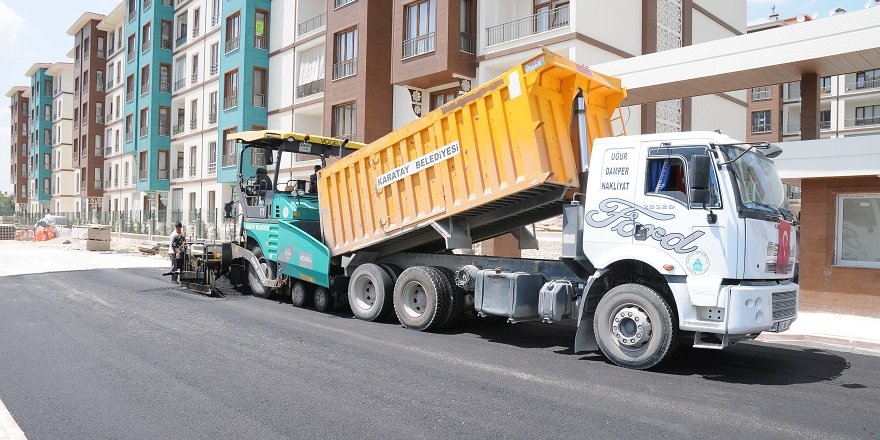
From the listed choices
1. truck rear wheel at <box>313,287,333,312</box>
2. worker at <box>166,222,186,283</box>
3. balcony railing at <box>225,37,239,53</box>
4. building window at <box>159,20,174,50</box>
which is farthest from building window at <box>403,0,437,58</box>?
building window at <box>159,20,174,50</box>

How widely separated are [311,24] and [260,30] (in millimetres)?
4254

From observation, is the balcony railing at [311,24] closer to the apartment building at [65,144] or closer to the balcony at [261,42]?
the balcony at [261,42]

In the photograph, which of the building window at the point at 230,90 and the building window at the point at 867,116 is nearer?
the building window at the point at 230,90

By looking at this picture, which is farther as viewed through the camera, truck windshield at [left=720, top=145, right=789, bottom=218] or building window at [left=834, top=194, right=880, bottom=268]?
building window at [left=834, top=194, right=880, bottom=268]

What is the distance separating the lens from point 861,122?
5100 centimetres

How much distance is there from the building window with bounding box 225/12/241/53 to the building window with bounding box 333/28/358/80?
8842 millimetres

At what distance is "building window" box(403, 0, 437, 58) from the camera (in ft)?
73.4

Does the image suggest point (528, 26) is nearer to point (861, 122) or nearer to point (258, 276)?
point (258, 276)

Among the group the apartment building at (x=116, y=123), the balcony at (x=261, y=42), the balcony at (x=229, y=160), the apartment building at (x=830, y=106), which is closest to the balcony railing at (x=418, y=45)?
the balcony at (x=261, y=42)

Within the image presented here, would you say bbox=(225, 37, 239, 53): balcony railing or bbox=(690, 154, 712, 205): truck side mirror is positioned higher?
bbox=(225, 37, 239, 53): balcony railing

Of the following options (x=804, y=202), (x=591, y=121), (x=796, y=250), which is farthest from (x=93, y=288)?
(x=804, y=202)

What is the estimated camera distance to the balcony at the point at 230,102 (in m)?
34.1

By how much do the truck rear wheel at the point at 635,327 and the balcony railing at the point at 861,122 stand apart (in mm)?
52890

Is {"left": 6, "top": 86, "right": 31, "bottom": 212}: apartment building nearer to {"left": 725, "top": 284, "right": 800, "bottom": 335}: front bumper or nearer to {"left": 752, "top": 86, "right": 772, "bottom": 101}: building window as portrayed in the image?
{"left": 752, "top": 86, "right": 772, "bottom": 101}: building window
